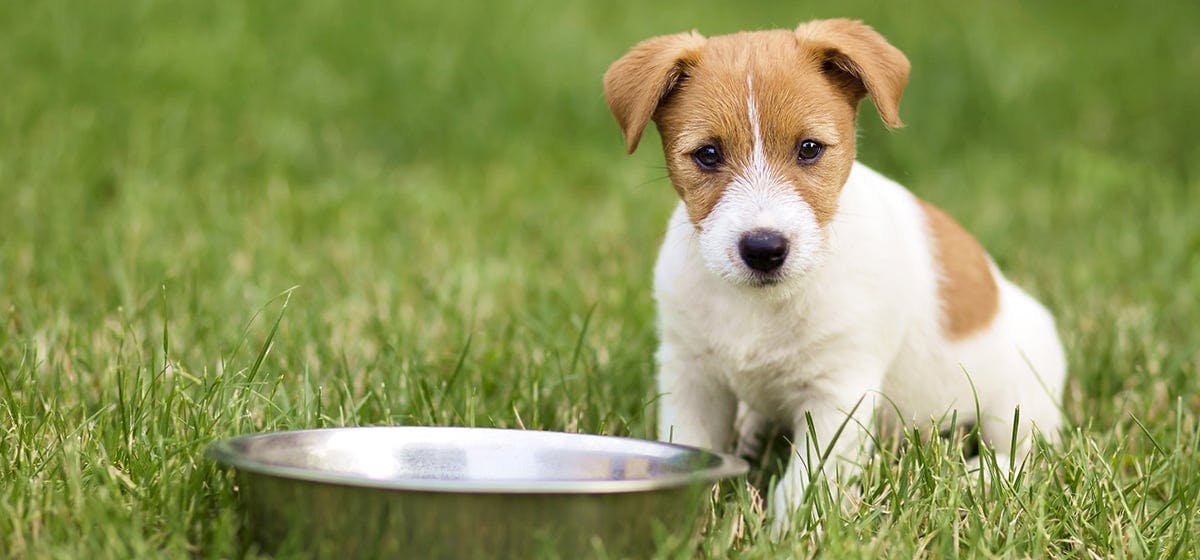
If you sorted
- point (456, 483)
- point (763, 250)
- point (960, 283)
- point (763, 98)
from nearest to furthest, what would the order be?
point (456, 483)
point (763, 250)
point (763, 98)
point (960, 283)

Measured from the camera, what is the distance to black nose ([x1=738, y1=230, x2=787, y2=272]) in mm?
3260

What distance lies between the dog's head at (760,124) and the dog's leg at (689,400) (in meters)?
0.46

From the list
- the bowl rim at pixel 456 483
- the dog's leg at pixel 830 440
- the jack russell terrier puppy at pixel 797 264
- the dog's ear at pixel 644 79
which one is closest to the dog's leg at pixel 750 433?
the jack russell terrier puppy at pixel 797 264

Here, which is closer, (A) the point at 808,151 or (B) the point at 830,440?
(A) the point at 808,151

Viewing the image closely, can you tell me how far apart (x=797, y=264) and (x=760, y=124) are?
1.21 ft

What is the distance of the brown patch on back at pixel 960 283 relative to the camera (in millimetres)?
3971

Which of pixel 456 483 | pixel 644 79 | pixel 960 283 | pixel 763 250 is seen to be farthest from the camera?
pixel 960 283

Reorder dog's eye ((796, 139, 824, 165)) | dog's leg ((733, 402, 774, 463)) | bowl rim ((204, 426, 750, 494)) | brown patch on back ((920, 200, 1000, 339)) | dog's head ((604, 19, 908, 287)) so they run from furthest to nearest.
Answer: dog's leg ((733, 402, 774, 463)) < brown patch on back ((920, 200, 1000, 339)) < dog's eye ((796, 139, 824, 165)) < dog's head ((604, 19, 908, 287)) < bowl rim ((204, 426, 750, 494))

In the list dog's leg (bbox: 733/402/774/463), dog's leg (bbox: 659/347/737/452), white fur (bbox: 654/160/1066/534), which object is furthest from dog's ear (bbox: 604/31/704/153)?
dog's leg (bbox: 733/402/774/463)

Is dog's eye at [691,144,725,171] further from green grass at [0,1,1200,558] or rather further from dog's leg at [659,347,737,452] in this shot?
green grass at [0,1,1200,558]

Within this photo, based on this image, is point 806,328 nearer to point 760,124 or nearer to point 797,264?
point 797,264

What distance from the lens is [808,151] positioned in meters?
3.46

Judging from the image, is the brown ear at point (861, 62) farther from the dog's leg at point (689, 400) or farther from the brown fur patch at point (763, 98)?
the dog's leg at point (689, 400)

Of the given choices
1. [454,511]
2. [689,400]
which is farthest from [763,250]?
[454,511]
